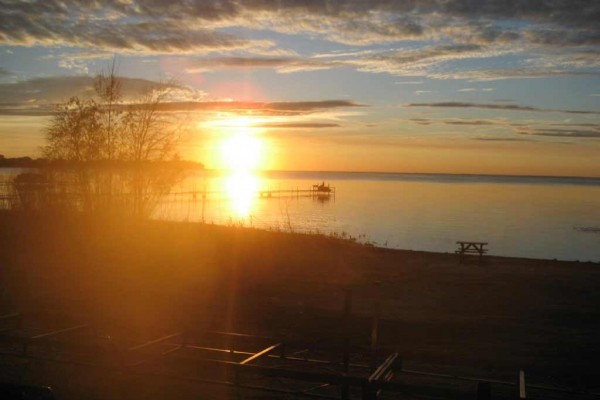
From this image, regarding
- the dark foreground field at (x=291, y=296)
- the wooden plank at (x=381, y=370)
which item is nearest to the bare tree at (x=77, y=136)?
the dark foreground field at (x=291, y=296)

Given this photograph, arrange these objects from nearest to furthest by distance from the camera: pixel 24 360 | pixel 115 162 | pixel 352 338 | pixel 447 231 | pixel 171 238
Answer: pixel 24 360 < pixel 352 338 < pixel 171 238 < pixel 115 162 < pixel 447 231

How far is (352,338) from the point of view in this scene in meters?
11.2

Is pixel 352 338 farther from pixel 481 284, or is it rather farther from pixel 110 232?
pixel 110 232

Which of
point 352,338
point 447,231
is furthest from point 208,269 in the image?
point 447,231

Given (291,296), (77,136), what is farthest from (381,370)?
(77,136)

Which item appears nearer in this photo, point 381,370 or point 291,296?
point 381,370

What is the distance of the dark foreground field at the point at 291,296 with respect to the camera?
10.2m

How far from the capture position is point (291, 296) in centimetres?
1528

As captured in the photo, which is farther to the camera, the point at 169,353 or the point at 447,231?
the point at 447,231

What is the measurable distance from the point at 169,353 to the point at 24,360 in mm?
2062

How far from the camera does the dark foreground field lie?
400 inches

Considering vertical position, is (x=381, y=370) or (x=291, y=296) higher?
(x=381, y=370)

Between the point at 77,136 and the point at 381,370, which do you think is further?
the point at 77,136

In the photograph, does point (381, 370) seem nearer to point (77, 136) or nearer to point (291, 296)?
point (291, 296)
